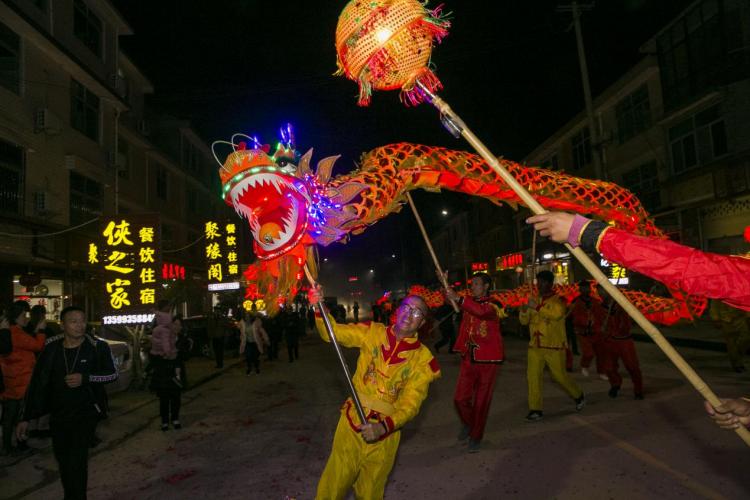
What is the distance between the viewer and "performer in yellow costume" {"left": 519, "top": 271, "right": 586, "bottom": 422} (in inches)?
268

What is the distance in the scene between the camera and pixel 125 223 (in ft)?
40.4

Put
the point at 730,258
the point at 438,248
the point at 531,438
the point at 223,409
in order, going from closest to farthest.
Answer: the point at 730,258 → the point at 531,438 → the point at 223,409 → the point at 438,248

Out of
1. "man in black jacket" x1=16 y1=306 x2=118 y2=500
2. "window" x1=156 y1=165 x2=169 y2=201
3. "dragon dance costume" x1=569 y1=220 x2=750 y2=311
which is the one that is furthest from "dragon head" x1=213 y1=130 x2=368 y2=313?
"window" x1=156 y1=165 x2=169 y2=201

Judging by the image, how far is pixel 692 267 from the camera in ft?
7.18

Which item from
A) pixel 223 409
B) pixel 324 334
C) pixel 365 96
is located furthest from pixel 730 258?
pixel 223 409

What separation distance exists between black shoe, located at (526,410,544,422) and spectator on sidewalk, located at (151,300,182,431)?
5.18 meters

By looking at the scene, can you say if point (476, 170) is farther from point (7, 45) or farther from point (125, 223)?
point (7, 45)

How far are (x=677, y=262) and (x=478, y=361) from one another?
4.06 m

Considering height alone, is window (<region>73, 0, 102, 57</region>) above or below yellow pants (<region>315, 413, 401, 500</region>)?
above

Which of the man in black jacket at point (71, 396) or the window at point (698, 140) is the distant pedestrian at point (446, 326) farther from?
the man in black jacket at point (71, 396)

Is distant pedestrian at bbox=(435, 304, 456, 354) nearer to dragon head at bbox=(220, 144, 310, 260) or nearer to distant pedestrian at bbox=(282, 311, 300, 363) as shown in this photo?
distant pedestrian at bbox=(282, 311, 300, 363)

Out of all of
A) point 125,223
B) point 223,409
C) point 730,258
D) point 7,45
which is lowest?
point 223,409

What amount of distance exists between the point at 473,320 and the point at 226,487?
3437mm

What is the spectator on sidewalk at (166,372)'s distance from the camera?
24.6ft
